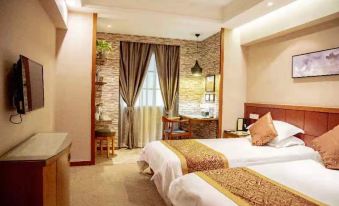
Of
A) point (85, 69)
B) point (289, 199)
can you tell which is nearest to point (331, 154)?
point (289, 199)

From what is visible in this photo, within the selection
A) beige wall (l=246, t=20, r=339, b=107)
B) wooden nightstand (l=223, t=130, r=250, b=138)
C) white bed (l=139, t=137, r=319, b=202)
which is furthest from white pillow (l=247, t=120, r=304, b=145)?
wooden nightstand (l=223, t=130, r=250, b=138)

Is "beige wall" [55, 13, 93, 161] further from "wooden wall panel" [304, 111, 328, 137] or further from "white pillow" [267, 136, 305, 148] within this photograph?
"wooden wall panel" [304, 111, 328, 137]

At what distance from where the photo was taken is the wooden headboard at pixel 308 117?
3.10 meters

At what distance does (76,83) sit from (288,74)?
357 cm

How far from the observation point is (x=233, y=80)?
4.85 m

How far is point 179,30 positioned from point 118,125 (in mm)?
2624

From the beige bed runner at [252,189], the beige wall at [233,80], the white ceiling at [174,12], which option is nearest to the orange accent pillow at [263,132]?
the beige wall at [233,80]

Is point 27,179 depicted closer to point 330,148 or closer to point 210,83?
point 330,148

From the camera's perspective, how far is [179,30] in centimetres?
522

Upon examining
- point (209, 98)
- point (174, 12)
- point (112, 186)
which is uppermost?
point (174, 12)

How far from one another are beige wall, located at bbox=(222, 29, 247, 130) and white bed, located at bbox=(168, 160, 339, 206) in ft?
7.64

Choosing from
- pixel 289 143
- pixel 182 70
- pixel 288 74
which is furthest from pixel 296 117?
pixel 182 70

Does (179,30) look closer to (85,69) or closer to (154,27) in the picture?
(154,27)

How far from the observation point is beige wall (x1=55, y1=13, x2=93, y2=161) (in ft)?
13.0
